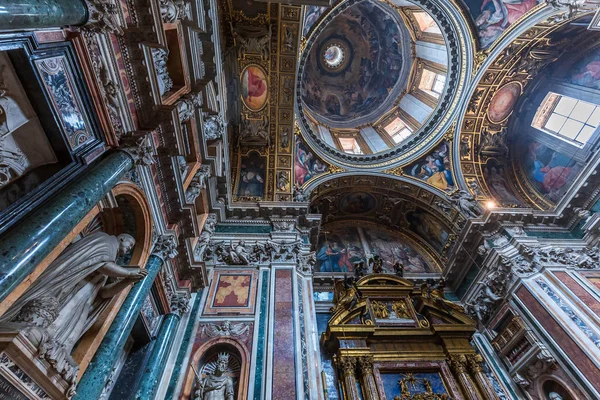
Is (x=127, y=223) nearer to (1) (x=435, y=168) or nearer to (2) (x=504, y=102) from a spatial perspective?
(1) (x=435, y=168)

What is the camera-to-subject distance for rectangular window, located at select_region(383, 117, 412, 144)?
14523mm

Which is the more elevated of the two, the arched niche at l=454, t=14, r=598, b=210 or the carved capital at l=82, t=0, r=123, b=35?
the arched niche at l=454, t=14, r=598, b=210

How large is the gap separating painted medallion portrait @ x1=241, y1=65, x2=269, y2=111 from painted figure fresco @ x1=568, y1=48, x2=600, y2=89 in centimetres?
1106

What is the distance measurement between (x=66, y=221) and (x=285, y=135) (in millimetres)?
8652

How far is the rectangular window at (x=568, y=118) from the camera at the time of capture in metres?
10.1

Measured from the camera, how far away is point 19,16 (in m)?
2.52

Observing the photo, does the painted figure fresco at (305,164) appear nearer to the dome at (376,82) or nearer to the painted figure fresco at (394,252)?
the dome at (376,82)

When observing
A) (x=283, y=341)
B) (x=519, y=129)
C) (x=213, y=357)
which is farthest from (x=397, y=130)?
(x=213, y=357)

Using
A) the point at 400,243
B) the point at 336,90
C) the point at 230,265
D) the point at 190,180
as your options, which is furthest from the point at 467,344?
the point at 336,90

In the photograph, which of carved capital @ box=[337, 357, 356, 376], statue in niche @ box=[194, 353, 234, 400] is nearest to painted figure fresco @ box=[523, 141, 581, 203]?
carved capital @ box=[337, 357, 356, 376]

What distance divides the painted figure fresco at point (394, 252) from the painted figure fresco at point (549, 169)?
507 centimetres

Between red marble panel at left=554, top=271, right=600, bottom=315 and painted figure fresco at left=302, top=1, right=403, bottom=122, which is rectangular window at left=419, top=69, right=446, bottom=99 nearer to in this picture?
painted figure fresco at left=302, top=1, right=403, bottom=122

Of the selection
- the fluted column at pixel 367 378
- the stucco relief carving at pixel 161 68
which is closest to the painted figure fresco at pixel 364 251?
the fluted column at pixel 367 378

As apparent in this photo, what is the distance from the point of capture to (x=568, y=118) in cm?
1098
